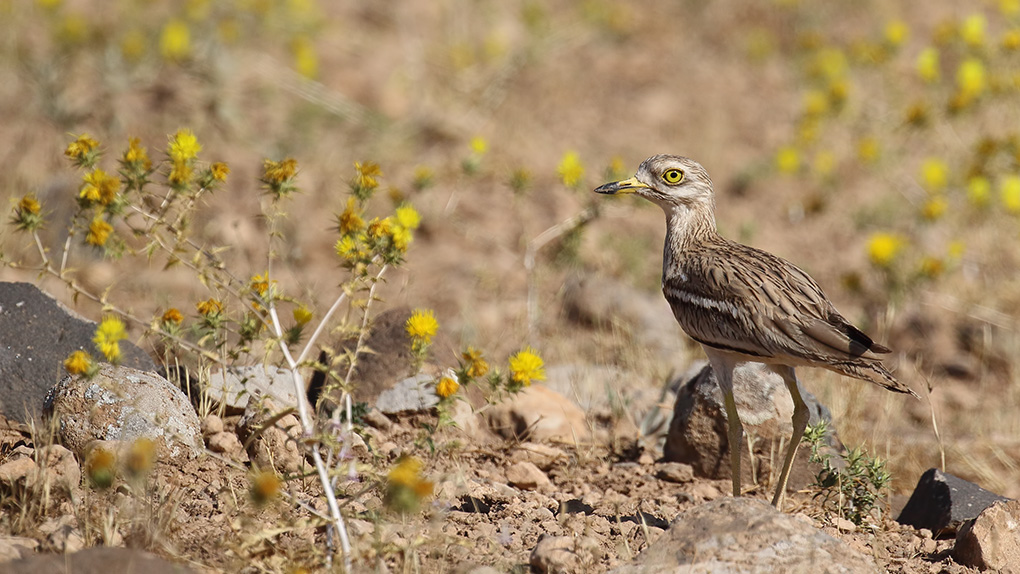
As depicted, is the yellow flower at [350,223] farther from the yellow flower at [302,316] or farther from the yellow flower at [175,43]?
the yellow flower at [175,43]

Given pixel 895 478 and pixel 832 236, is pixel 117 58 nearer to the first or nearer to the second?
pixel 832 236

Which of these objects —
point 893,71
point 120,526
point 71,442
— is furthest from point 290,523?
point 893,71

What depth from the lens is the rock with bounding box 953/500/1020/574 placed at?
147 inches

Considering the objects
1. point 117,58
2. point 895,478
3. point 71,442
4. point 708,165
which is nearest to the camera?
point 71,442

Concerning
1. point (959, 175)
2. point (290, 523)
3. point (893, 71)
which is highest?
point (893, 71)

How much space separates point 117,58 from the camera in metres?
8.38

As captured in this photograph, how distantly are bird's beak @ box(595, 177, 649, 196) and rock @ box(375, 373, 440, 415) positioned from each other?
1.19 meters

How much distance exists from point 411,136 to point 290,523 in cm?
593

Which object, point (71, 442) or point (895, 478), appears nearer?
point (71, 442)

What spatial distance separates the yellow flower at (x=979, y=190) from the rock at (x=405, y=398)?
444cm

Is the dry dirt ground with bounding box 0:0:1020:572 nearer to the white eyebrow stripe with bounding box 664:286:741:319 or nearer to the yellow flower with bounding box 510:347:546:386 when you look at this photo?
the yellow flower with bounding box 510:347:546:386

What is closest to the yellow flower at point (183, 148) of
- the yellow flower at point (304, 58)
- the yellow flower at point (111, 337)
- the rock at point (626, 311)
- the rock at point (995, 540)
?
the yellow flower at point (111, 337)

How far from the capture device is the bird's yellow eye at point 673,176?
486 cm

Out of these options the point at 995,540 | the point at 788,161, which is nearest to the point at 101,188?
the point at 995,540
